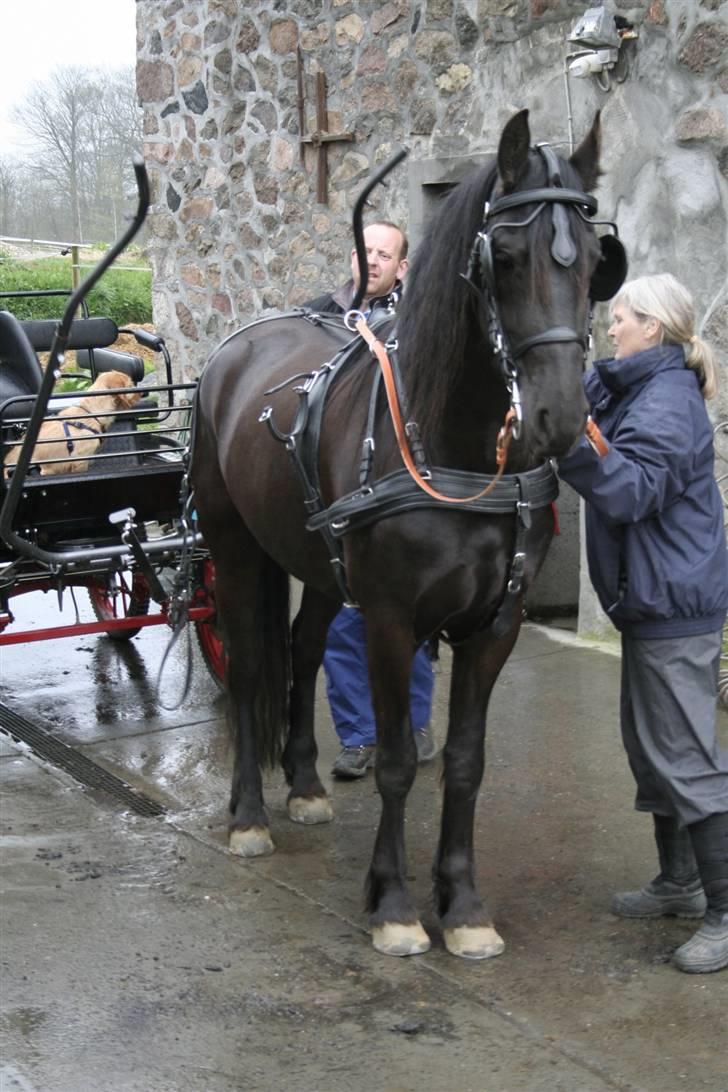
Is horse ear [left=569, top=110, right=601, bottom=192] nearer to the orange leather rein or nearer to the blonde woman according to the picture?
the blonde woman

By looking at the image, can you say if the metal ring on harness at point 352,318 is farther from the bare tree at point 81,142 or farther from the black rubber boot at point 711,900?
the bare tree at point 81,142

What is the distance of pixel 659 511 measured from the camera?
134 inches

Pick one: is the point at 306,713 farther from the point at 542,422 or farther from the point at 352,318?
the point at 542,422

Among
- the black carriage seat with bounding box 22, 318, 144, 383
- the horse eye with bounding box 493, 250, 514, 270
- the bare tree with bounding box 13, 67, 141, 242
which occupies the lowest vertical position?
the black carriage seat with bounding box 22, 318, 144, 383

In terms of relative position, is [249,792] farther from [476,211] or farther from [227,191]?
[227,191]

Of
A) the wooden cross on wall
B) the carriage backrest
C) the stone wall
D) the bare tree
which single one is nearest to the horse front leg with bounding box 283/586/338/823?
the carriage backrest

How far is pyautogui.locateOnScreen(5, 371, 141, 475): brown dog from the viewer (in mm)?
5602

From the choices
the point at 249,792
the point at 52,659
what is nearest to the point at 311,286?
the point at 52,659

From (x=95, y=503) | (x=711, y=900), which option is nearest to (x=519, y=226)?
(x=711, y=900)

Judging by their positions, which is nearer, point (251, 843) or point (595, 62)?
point (251, 843)

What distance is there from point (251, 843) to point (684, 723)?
1581mm

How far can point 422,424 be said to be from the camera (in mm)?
3449

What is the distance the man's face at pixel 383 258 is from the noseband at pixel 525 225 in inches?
73.3

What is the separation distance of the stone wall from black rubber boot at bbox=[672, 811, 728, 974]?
308cm
